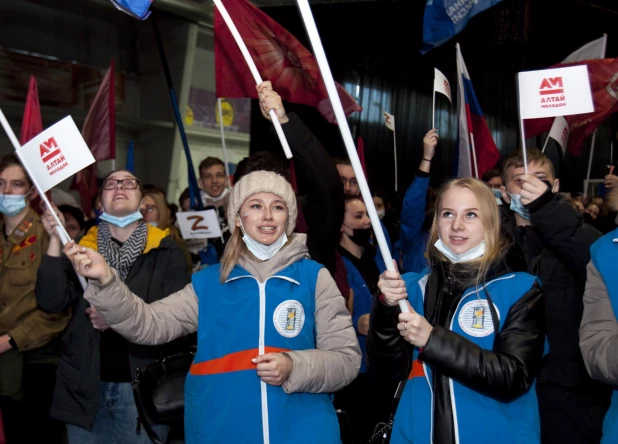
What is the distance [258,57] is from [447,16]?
1340 millimetres

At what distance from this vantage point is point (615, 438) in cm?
204

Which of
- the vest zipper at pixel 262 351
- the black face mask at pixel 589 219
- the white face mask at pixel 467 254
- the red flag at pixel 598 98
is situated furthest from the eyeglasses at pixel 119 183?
the black face mask at pixel 589 219

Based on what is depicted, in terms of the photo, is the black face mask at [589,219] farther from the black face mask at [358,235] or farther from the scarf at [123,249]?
the scarf at [123,249]

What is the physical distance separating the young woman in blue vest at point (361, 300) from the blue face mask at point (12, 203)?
174 cm

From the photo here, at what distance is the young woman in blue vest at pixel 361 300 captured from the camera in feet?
12.0

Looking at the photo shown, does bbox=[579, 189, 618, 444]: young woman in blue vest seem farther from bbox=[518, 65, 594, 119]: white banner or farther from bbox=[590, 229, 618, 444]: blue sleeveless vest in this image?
bbox=[518, 65, 594, 119]: white banner

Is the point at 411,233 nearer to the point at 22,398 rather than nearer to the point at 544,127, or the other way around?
the point at 544,127

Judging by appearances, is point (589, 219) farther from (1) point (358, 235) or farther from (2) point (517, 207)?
(2) point (517, 207)

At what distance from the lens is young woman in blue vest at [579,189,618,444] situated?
6.83 ft

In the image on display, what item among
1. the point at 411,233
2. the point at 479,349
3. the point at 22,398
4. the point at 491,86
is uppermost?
the point at 491,86

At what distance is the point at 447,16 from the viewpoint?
436 cm

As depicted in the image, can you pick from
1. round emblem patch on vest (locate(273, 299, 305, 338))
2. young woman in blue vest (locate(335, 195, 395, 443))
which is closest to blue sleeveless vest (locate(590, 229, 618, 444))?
round emblem patch on vest (locate(273, 299, 305, 338))

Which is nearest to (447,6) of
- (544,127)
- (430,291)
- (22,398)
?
(544,127)

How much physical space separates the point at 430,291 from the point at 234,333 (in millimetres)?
694
